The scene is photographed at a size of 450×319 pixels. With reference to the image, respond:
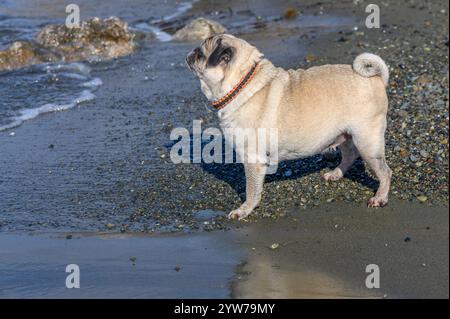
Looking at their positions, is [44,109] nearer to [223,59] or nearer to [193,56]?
[193,56]

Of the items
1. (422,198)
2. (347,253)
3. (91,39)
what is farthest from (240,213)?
(91,39)

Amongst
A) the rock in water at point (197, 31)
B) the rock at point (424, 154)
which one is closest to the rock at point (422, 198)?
the rock at point (424, 154)

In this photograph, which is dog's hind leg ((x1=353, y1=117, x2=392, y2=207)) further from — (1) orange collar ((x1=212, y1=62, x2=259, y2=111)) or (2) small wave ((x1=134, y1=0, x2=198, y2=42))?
(2) small wave ((x1=134, y1=0, x2=198, y2=42))

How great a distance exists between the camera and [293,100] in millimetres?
5758

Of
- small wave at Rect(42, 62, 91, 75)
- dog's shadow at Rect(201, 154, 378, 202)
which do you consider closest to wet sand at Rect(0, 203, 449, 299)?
dog's shadow at Rect(201, 154, 378, 202)

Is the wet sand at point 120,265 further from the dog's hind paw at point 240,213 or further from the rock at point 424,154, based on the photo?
the rock at point 424,154

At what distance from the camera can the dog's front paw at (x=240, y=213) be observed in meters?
5.80

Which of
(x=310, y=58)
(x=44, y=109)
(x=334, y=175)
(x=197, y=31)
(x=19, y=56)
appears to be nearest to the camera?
(x=334, y=175)

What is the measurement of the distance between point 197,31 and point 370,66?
6998 mm

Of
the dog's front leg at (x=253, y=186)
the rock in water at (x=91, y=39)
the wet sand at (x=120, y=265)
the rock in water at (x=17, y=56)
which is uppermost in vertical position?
the rock in water at (x=91, y=39)

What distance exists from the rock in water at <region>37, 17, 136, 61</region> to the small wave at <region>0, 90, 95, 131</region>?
244cm

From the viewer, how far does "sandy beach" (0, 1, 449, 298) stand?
4656 mm

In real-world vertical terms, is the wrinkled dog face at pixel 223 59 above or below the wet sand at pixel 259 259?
above

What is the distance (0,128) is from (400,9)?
7.62 m
